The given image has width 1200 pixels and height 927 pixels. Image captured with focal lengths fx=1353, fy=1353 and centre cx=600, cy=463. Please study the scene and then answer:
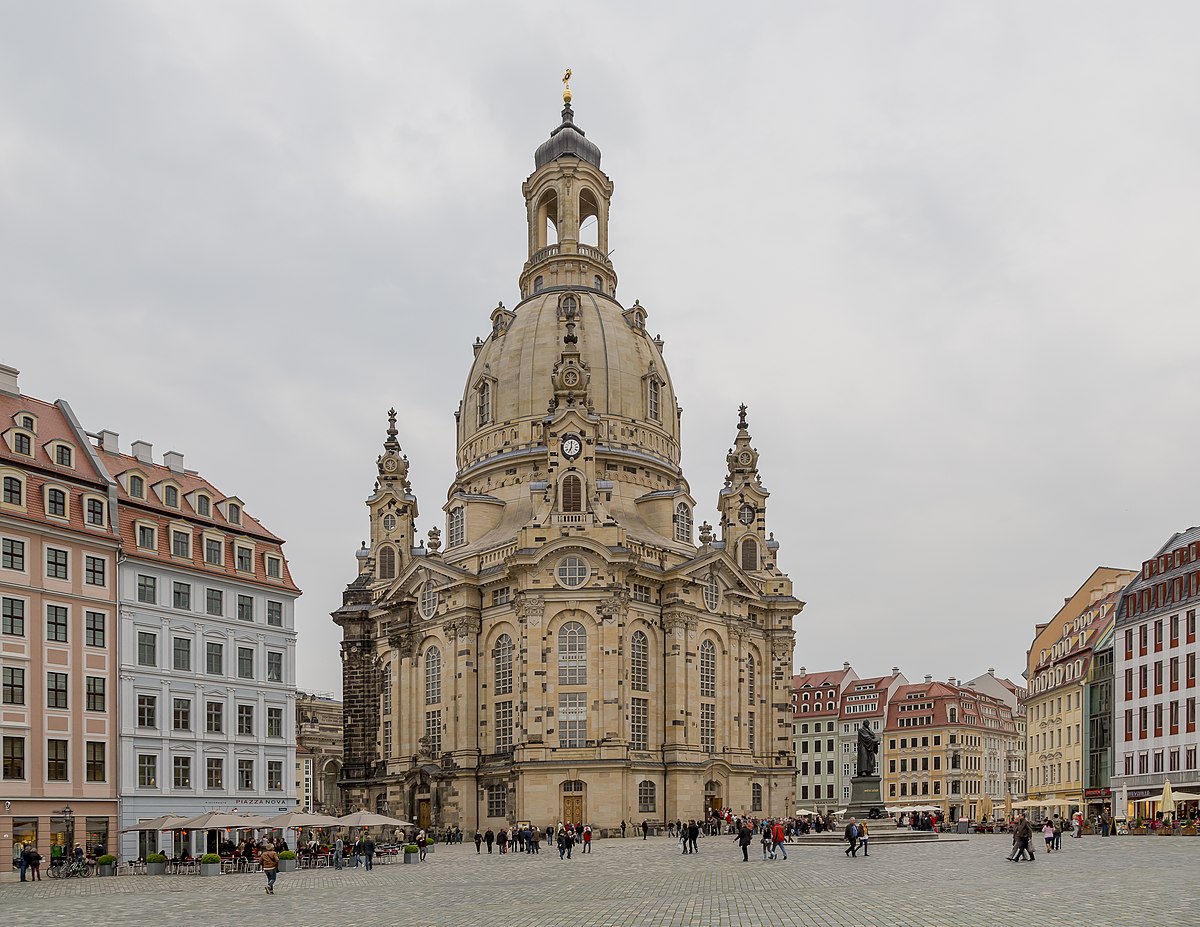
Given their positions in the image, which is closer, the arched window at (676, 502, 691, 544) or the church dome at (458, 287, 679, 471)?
the arched window at (676, 502, 691, 544)

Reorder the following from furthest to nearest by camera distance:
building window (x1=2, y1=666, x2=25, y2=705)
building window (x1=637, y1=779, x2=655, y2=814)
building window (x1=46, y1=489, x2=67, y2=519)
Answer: building window (x1=637, y1=779, x2=655, y2=814)
building window (x1=46, y1=489, x2=67, y2=519)
building window (x1=2, y1=666, x2=25, y2=705)

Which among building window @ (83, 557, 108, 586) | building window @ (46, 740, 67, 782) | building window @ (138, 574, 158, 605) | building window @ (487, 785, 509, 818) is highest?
building window @ (83, 557, 108, 586)

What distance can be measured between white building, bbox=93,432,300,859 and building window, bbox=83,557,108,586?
1.03 meters

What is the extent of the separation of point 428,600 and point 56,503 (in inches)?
1912

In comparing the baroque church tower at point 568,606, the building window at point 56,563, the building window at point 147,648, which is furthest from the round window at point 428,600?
the building window at point 56,563

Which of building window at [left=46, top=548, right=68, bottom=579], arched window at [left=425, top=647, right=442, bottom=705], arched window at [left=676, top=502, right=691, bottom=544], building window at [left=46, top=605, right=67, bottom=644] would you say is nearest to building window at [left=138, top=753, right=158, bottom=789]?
building window at [left=46, top=605, right=67, bottom=644]

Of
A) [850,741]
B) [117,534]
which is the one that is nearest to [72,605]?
[117,534]

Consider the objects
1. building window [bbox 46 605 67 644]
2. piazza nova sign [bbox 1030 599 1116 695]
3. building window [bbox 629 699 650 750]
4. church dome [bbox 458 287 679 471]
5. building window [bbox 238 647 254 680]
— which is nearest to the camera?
building window [bbox 46 605 67 644]

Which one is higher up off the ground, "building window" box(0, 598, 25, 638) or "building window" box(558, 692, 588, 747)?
"building window" box(0, 598, 25, 638)

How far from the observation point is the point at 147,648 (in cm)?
6166

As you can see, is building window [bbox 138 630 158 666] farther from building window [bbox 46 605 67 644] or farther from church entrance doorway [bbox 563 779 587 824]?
church entrance doorway [bbox 563 779 587 824]

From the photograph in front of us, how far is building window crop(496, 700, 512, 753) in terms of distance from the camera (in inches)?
3856

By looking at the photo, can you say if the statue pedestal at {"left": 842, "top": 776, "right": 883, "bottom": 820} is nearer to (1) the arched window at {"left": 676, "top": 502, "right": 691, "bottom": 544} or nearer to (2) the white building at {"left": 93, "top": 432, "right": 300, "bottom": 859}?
(2) the white building at {"left": 93, "top": 432, "right": 300, "bottom": 859}

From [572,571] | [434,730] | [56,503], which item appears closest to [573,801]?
[434,730]
